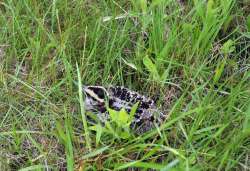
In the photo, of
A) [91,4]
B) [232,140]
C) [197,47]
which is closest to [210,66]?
[197,47]

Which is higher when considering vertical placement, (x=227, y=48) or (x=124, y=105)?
(x=227, y=48)

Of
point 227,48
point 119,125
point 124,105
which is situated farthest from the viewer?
point 227,48

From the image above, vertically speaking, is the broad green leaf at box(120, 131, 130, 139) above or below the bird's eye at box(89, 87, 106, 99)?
below

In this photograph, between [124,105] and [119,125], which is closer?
[119,125]

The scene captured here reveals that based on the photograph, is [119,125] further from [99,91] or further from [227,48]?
[227,48]

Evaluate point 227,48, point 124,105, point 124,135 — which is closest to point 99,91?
point 124,105

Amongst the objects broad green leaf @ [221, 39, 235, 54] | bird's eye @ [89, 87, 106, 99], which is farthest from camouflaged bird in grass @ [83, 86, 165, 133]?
broad green leaf @ [221, 39, 235, 54]

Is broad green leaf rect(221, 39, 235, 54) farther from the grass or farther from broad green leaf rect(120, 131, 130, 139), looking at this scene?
broad green leaf rect(120, 131, 130, 139)
